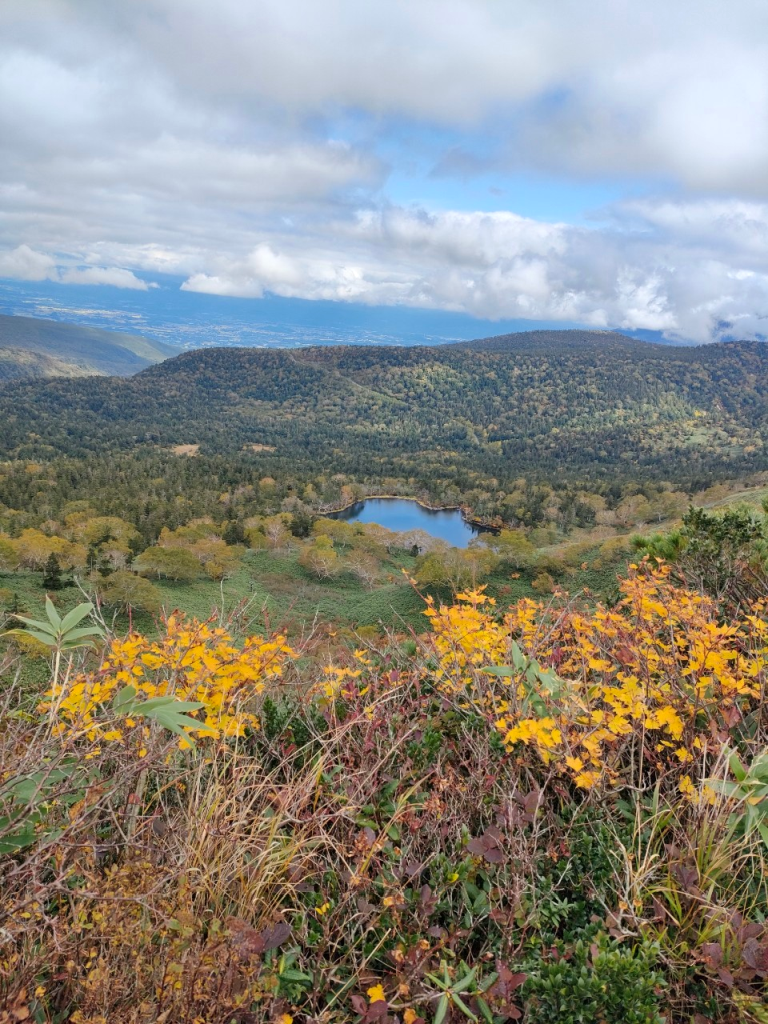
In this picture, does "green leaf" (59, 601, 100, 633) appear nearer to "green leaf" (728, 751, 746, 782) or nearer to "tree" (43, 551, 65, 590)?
"green leaf" (728, 751, 746, 782)

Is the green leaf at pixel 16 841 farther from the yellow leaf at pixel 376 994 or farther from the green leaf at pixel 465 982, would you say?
the green leaf at pixel 465 982

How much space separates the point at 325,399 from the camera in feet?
634

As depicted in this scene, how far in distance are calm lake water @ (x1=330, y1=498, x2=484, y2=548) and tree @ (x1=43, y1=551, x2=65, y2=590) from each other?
44.2 meters

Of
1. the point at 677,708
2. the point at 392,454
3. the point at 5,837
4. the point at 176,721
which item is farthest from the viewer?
the point at 392,454

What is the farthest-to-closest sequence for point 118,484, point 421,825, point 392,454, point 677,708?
point 392,454, point 118,484, point 677,708, point 421,825

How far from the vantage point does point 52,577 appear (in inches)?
1326

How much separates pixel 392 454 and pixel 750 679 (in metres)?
130

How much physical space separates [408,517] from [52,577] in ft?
187

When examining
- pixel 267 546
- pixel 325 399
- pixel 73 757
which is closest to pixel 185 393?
pixel 325 399

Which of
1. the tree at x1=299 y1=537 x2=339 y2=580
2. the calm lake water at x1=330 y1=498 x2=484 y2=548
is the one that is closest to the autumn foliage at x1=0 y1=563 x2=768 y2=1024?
the tree at x1=299 y1=537 x2=339 y2=580

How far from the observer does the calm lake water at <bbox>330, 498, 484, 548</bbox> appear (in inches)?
3002

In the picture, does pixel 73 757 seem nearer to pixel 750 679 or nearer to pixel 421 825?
pixel 421 825

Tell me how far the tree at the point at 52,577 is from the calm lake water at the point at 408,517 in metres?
44.2

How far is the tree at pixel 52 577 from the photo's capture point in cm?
3362
